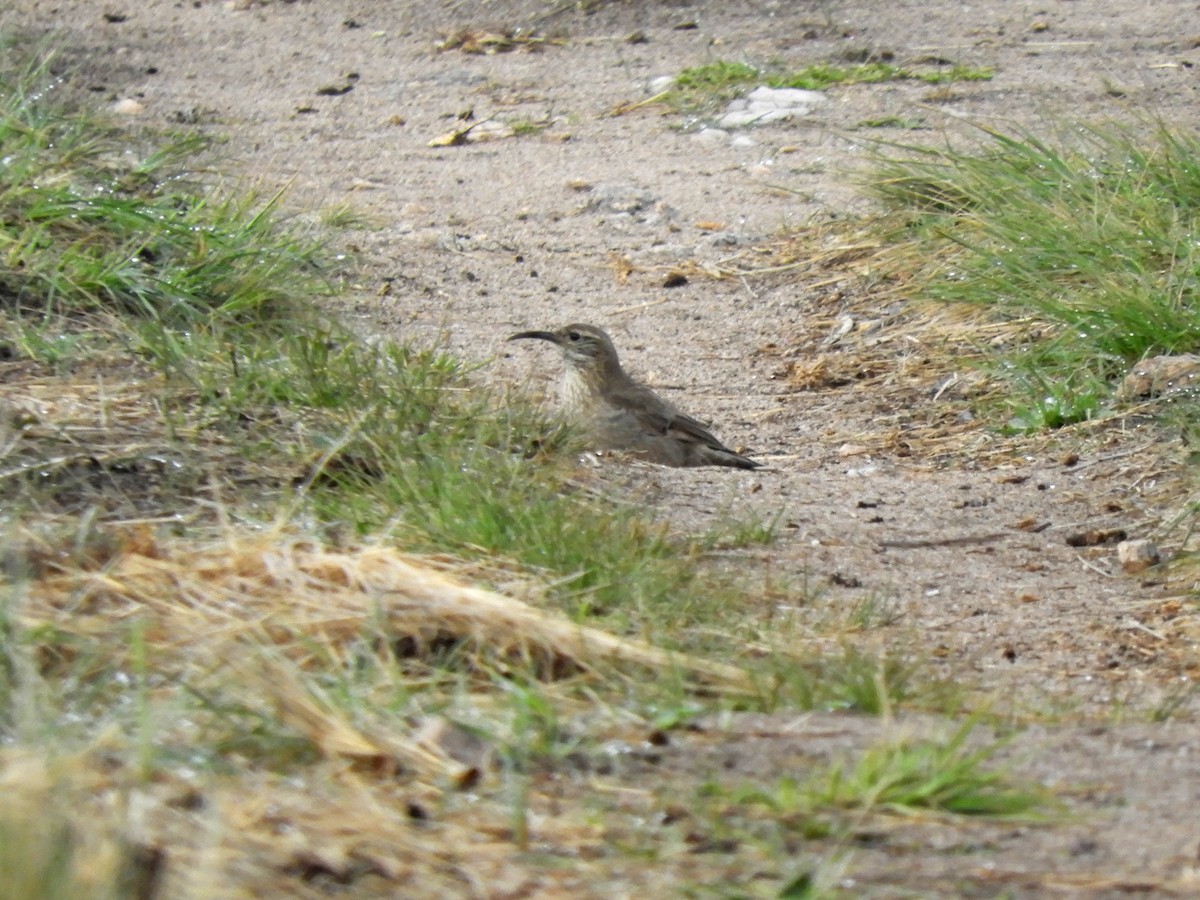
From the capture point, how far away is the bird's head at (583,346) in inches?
278

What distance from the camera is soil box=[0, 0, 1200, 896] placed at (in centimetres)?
327

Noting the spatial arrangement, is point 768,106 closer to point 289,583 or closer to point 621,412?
point 621,412

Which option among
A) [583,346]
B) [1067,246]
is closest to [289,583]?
[583,346]

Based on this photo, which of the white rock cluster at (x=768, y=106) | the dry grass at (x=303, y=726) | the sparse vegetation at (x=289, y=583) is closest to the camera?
the dry grass at (x=303, y=726)

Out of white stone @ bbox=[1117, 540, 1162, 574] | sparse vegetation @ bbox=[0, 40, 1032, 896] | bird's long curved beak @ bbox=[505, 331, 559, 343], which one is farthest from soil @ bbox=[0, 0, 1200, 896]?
sparse vegetation @ bbox=[0, 40, 1032, 896]

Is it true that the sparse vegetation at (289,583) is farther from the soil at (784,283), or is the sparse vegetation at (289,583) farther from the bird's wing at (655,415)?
the bird's wing at (655,415)

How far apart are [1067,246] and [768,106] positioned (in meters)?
4.10

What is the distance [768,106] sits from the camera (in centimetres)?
1081

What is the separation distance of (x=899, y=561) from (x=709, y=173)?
5292 millimetres

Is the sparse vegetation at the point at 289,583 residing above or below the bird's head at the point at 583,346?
above

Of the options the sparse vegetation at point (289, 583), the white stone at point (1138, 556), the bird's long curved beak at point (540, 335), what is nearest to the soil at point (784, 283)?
the white stone at point (1138, 556)

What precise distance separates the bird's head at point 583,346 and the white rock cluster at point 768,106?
3.92m

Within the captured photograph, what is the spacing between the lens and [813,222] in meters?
9.10

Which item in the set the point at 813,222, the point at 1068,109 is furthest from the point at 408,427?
the point at 1068,109
